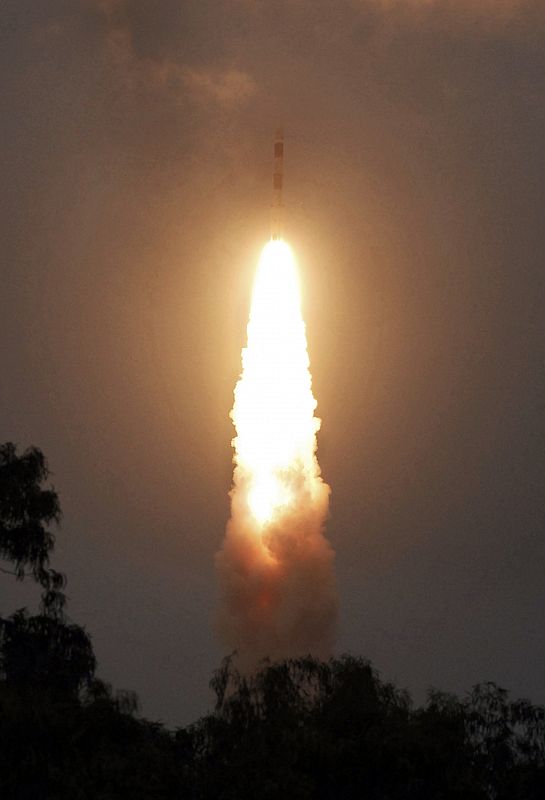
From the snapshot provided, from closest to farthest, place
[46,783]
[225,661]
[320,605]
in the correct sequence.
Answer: [46,783]
[225,661]
[320,605]

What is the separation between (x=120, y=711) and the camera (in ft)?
224

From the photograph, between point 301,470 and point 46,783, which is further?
point 301,470

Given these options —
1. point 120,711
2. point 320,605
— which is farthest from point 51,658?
point 320,605

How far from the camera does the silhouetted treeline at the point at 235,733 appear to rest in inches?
2562

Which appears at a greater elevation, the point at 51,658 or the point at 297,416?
the point at 297,416

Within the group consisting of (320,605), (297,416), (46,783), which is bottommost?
(46,783)

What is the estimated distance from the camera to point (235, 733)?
69250 millimetres

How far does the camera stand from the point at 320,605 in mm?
101938

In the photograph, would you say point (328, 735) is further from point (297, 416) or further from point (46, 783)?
point (297, 416)

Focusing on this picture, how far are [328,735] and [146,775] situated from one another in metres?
5.50

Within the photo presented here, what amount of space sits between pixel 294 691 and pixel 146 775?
9006mm

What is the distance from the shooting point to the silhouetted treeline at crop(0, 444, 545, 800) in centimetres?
6506

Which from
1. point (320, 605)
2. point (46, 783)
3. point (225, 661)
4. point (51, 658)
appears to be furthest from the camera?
point (320, 605)

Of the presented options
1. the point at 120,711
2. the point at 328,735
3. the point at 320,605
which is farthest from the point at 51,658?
the point at 320,605
